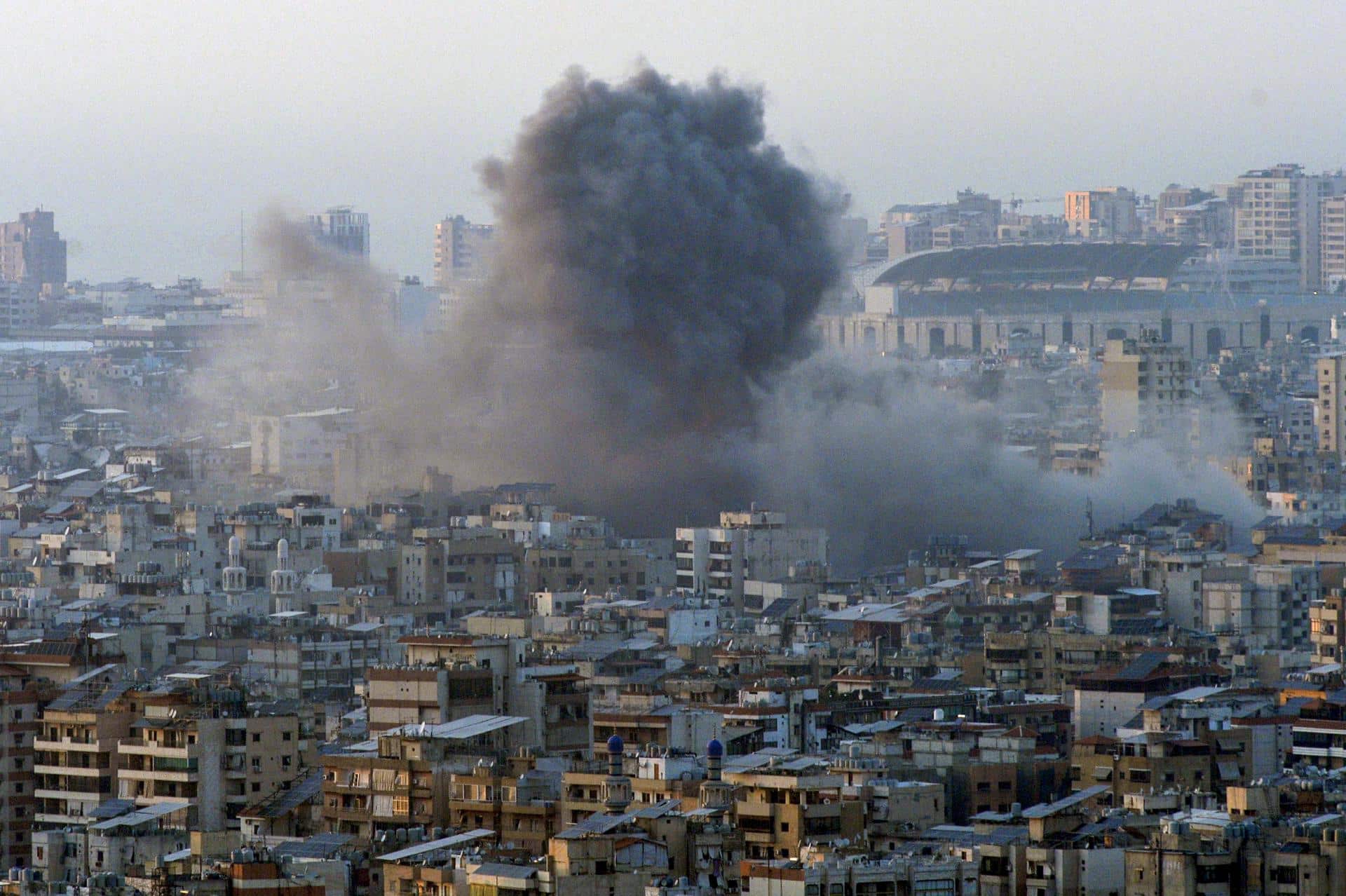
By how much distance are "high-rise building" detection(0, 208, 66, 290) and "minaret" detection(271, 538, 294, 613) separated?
123594 millimetres

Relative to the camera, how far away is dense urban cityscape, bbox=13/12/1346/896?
31.9 metres

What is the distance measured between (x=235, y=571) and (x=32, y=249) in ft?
425

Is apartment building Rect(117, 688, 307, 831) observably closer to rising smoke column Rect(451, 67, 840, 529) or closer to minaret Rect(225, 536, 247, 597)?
minaret Rect(225, 536, 247, 597)

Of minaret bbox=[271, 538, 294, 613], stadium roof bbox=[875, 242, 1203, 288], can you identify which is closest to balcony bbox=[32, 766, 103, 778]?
minaret bbox=[271, 538, 294, 613]

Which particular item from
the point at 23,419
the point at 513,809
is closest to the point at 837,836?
the point at 513,809

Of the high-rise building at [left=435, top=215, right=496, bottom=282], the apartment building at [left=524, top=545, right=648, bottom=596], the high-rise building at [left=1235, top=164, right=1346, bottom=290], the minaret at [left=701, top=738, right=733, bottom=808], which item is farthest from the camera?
the high-rise building at [left=1235, top=164, right=1346, bottom=290]

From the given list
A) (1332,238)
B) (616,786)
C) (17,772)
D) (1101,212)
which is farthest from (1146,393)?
(1101,212)

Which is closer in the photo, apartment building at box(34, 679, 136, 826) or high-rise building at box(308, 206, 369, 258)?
apartment building at box(34, 679, 136, 826)

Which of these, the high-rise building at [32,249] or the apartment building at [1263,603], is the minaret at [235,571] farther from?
the high-rise building at [32,249]

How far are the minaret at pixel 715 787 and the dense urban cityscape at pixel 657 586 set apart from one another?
7 cm

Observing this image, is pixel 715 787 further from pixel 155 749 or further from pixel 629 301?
pixel 629 301

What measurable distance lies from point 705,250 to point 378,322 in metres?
13.4

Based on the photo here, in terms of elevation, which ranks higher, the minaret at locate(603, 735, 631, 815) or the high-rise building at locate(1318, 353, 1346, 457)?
the high-rise building at locate(1318, 353, 1346, 457)

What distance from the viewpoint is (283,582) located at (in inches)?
2323
